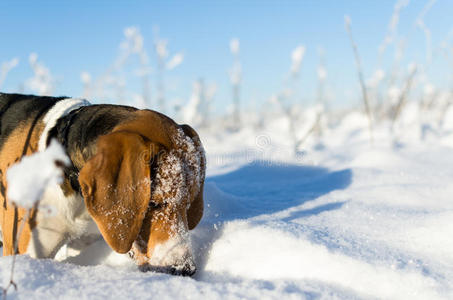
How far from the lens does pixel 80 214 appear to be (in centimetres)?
213

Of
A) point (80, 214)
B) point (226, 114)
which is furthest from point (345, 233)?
point (226, 114)

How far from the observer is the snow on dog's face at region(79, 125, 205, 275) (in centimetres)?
173

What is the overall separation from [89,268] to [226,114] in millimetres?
27674

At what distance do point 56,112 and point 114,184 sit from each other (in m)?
0.90

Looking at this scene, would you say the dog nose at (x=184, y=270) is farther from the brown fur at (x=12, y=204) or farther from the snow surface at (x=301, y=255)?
the brown fur at (x=12, y=204)

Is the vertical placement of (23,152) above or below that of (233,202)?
above

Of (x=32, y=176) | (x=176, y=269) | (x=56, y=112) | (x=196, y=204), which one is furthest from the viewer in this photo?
(x=56, y=112)

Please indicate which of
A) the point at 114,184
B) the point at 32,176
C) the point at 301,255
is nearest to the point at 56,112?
the point at 114,184

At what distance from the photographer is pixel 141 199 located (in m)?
1.79

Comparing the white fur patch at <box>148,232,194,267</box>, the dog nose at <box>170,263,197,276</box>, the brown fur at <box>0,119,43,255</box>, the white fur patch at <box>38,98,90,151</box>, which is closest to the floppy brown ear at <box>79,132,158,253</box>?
the white fur patch at <box>148,232,194,267</box>

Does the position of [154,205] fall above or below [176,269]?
above

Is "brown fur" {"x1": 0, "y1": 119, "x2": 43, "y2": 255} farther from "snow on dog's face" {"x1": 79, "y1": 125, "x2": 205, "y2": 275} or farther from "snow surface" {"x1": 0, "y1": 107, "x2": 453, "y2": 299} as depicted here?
"snow on dog's face" {"x1": 79, "y1": 125, "x2": 205, "y2": 275}

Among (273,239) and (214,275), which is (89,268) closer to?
(214,275)

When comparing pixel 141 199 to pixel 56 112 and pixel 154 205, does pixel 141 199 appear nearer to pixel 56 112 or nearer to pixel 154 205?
pixel 154 205
